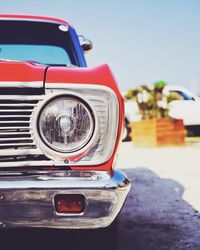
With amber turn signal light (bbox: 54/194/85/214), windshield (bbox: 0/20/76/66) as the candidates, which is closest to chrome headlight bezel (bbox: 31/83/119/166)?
amber turn signal light (bbox: 54/194/85/214)

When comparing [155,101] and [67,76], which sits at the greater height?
[67,76]

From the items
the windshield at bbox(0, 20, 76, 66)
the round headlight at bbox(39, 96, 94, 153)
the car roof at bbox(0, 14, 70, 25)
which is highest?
the car roof at bbox(0, 14, 70, 25)

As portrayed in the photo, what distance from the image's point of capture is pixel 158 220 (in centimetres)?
282

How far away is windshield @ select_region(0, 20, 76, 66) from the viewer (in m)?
2.69

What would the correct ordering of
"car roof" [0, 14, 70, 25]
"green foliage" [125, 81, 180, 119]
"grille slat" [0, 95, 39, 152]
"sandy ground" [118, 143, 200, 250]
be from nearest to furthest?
"grille slat" [0, 95, 39, 152]
"sandy ground" [118, 143, 200, 250]
"car roof" [0, 14, 70, 25]
"green foliage" [125, 81, 180, 119]

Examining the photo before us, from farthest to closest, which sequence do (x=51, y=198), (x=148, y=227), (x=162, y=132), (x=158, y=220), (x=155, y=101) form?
(x=155, y=101)
(x=162, y=132)
(x=158, y=220)
(x=148, y=227)
(x=51, y=198)

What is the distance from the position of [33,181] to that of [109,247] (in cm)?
64

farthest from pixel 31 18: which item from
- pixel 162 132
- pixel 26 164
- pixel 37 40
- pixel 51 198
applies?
pixel 162 132

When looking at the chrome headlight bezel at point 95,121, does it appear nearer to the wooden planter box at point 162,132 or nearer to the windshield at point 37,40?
the windshield at point 37,40

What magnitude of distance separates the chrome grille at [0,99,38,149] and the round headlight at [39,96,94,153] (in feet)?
0.20

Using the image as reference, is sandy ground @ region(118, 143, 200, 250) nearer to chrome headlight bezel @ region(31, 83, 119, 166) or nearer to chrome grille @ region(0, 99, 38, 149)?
chrome headlight bezel @ region(31, 83, 119, 166)

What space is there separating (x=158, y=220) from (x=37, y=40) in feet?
5.73

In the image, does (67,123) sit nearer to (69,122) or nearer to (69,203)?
(69,122)

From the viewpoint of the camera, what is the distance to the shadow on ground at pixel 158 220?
7.59ft
